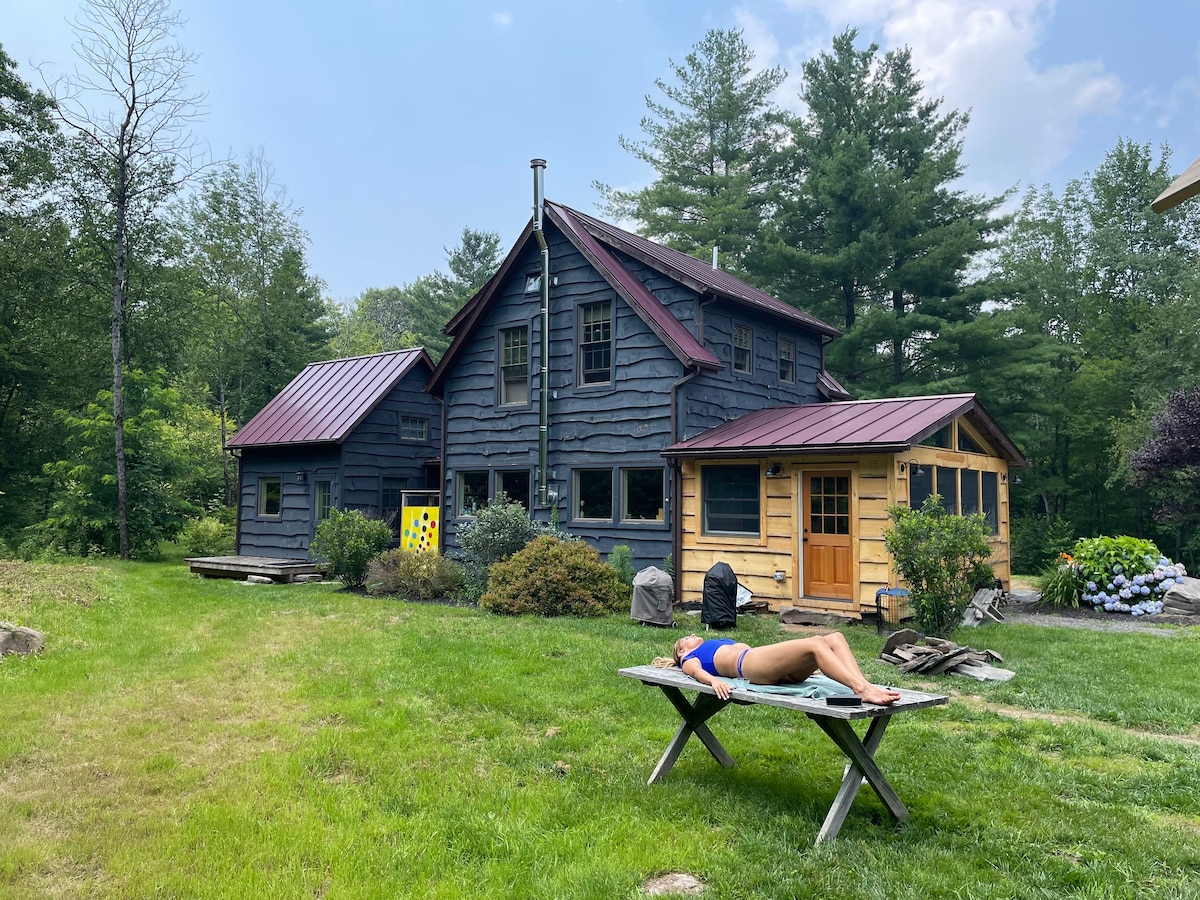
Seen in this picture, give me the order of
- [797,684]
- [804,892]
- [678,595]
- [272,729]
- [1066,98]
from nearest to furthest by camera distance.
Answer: [804,892], [797,684], [272,729], [678,595], [1066,98]

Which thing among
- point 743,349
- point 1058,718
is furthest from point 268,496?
point 1058,718

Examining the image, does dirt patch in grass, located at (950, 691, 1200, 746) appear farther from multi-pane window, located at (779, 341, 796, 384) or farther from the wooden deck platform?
the wooden deck platform

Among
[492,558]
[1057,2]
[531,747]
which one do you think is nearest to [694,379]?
[492,558]

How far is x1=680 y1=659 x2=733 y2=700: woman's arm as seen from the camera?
4.46 meters

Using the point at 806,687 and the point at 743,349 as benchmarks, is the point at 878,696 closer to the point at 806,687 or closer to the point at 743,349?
the point at 806,687

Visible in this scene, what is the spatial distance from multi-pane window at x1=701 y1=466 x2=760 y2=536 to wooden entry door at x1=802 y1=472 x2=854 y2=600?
0.91 metres

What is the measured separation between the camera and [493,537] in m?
14.2

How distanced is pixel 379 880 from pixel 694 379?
37.9ft

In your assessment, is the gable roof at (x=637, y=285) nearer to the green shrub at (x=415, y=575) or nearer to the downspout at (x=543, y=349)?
the downspout at (x=543, y=349)

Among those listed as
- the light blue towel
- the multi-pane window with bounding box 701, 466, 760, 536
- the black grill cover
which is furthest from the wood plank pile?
the light blue towel

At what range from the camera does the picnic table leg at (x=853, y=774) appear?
13.4ft

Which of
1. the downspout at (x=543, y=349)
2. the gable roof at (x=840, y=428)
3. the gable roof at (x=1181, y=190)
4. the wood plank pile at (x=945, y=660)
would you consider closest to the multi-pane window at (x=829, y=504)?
the gable roof at (x=840, y=428)

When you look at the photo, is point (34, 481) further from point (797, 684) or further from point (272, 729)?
point (797, 684)

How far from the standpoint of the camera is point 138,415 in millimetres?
22438
